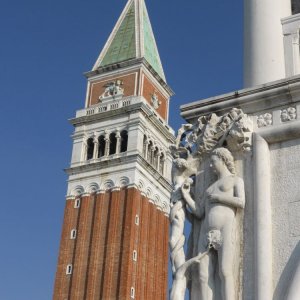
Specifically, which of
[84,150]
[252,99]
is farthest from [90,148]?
[252,99]

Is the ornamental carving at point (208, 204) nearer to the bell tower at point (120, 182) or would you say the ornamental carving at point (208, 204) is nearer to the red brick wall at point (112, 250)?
the red brick wall at point (112, 250)

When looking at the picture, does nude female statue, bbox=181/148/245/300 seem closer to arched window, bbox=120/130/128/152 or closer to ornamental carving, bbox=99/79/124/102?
arched window, bbox=120/130/128/152

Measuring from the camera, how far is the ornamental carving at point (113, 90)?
49562 millimetres

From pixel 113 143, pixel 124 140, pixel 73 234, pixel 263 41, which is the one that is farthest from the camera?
pixel 113 143

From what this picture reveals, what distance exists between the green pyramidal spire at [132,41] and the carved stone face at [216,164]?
151 feet

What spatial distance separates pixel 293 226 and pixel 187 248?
31.5 inches

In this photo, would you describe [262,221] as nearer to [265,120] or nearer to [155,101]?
[265,120]

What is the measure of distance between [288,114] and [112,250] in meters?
39.1

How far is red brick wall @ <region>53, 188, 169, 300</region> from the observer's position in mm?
42344

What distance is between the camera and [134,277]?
42.3 metres

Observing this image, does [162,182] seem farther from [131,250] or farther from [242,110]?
[242,110]

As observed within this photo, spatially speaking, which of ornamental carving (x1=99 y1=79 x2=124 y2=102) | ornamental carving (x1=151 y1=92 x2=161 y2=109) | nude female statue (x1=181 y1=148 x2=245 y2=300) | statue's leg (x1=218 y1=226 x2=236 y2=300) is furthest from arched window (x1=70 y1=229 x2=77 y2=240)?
statue's leg (x1=218 y1=226 x2=236 y2=300)

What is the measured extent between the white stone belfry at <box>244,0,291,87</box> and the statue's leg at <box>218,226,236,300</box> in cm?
127

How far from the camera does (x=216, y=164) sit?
478 centimetres
